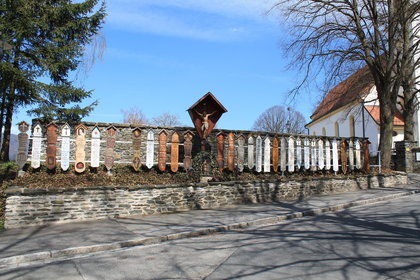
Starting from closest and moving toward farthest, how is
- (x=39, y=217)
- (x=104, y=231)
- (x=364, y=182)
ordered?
1. (x=104, y=231)
2. (x=39, y=217)
3. (x=364, y=182)

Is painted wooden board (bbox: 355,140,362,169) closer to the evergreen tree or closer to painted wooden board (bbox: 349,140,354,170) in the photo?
painted wooden board (bbox: 349,140,354,170)

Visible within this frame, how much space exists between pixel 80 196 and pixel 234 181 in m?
5.39

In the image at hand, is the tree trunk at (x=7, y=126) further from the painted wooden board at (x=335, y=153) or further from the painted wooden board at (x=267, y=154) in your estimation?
the painted wooden board at (x=335, y=153)

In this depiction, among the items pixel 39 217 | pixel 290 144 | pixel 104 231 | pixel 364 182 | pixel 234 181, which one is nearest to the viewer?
pixel 104 231

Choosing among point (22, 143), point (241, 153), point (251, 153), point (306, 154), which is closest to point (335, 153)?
point (306, 154)

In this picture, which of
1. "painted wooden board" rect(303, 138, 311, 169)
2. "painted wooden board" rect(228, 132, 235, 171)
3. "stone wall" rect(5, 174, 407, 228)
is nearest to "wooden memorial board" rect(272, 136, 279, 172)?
"stone wall" rect(5, 174, 407, 228)

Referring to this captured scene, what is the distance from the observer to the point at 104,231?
786 centimetres

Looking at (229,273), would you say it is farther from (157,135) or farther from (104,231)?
(157,135)

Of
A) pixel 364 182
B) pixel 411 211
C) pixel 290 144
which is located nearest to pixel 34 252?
pixel 411 211

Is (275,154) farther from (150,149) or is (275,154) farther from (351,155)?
(150,149)

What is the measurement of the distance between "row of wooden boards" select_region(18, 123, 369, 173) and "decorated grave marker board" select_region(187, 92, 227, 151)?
0.55 metres

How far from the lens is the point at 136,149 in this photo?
38.0 ft

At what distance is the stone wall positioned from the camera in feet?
27.9

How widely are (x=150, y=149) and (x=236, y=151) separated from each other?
12.1 feet
